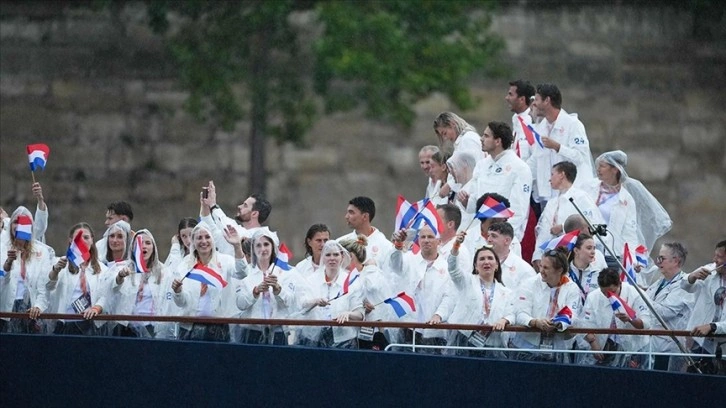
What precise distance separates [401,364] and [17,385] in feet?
10.3

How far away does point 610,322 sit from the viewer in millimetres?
14773

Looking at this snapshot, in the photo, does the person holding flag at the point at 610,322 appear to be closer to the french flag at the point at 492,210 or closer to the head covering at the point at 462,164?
the french flag at the point at 492,210

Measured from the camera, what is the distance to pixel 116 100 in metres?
26.0

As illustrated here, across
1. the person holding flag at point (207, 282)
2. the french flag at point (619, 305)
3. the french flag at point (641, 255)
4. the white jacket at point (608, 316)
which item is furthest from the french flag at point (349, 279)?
the french flag at point (641, 255)

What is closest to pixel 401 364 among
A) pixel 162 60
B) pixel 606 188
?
pixel 606 188

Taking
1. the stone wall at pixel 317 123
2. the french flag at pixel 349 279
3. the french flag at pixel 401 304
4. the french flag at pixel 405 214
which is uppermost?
the stone wall at pixel 317 123

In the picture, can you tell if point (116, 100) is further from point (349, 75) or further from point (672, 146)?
point (672, 146)

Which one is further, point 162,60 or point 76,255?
point 162,60

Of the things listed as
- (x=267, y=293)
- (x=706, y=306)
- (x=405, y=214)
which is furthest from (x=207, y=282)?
(x=706, y=306)

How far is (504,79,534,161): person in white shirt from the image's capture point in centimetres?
1669

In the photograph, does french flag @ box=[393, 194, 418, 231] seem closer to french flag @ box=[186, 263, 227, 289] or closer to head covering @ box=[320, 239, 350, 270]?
head covering @ box=[320, 239, 350, 270]

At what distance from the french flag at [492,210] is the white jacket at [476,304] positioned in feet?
2.23

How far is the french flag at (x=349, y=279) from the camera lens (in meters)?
15.3

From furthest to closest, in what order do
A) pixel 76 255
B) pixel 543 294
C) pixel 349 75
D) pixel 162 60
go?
1. pixel 162 60
2. pixel 349 75
3. pixel 76 255
4. pixel 543 294
